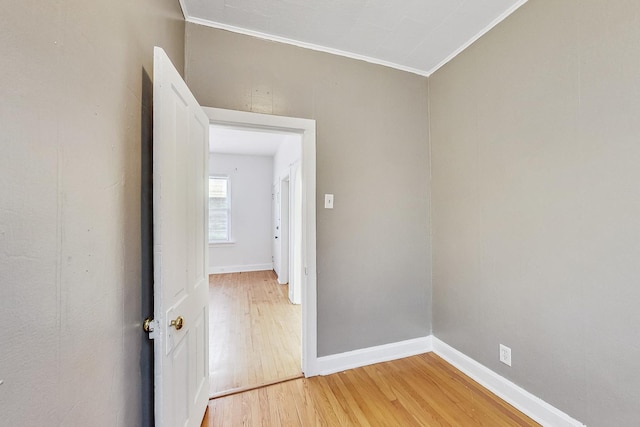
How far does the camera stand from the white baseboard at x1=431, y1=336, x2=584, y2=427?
57.9 inches

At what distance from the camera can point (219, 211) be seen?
18.8 feet

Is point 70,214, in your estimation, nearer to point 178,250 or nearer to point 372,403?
point 178,250

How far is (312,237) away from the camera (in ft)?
6.57

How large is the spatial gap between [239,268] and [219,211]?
4.54 feet

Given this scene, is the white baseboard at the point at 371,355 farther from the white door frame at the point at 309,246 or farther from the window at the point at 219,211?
the window at the point at 219,211

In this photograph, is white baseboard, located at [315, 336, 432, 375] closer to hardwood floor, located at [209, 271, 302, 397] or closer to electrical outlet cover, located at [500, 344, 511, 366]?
hardwood floor, located at [209, 271, 302, 397]

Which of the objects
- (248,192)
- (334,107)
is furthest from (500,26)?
(248,192)

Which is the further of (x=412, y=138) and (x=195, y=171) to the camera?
(x=412, y=138)

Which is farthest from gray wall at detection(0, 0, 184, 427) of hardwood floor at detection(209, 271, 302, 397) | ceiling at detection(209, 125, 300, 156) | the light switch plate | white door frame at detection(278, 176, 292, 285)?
white door frame at detection(278, 176, 292, 285)

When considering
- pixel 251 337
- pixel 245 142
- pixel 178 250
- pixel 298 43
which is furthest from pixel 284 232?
pixel 178 250

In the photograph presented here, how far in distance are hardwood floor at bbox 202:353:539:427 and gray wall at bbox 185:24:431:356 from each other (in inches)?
11.9

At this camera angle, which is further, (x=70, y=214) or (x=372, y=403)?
(x=372, y=403)

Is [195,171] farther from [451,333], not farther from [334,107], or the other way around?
[451,333]

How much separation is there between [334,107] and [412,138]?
82cm
